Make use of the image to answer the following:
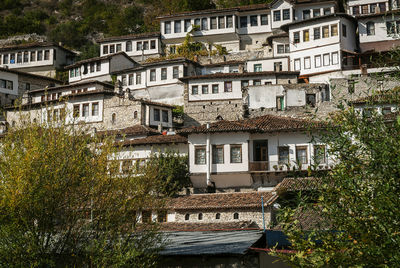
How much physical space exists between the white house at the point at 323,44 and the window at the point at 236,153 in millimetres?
18071

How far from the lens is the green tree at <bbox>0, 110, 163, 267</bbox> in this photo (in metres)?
12.0

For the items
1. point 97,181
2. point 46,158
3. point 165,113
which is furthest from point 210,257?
point 165,113

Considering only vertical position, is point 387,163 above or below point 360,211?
above

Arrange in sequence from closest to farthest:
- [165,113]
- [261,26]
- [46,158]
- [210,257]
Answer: [46,158], [210,257], [165,113], [261,26]

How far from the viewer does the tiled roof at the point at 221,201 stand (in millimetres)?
26578

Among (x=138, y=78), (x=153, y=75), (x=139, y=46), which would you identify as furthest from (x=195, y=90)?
(x=139, y=46)

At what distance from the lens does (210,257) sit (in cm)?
1644

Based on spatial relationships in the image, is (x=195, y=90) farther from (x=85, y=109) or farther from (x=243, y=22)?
(x=243, y=22)

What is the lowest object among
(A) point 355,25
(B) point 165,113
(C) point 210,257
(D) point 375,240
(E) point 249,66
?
(C) point 210,257

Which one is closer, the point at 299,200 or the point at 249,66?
the point at 299,200

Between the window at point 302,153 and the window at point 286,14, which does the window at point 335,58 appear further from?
the window at point 302,153

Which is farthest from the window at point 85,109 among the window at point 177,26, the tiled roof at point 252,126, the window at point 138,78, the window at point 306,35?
the window at point 306,35

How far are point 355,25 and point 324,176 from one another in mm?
43212

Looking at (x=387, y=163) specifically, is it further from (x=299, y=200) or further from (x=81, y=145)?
(x=81, y=145)
